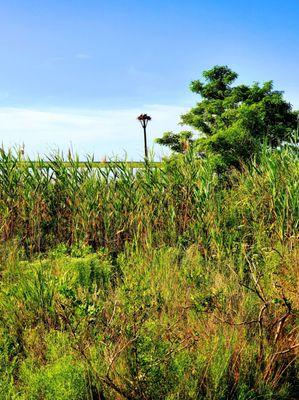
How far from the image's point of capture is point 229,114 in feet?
53.7

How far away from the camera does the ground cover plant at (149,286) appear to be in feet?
Answer: 11.2

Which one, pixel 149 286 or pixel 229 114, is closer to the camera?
pixel 149 286

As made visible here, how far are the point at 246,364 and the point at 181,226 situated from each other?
412 cm

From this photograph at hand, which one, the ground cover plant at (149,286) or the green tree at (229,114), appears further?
the green tree at (229,114)

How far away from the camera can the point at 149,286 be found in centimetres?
475

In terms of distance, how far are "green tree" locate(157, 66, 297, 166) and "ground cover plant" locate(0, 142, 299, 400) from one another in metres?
7.42

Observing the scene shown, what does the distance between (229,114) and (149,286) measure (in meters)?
12.4

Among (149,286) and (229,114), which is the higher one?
(229,114)

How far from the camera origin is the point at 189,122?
1825 centimetres

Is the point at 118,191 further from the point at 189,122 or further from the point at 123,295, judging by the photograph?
the point at 189,122

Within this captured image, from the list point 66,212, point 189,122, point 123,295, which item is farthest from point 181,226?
point 189,122

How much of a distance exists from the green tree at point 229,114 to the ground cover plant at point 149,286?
7420 mm

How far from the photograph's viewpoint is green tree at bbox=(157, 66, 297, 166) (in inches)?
619

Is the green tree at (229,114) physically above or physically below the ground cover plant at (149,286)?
above
